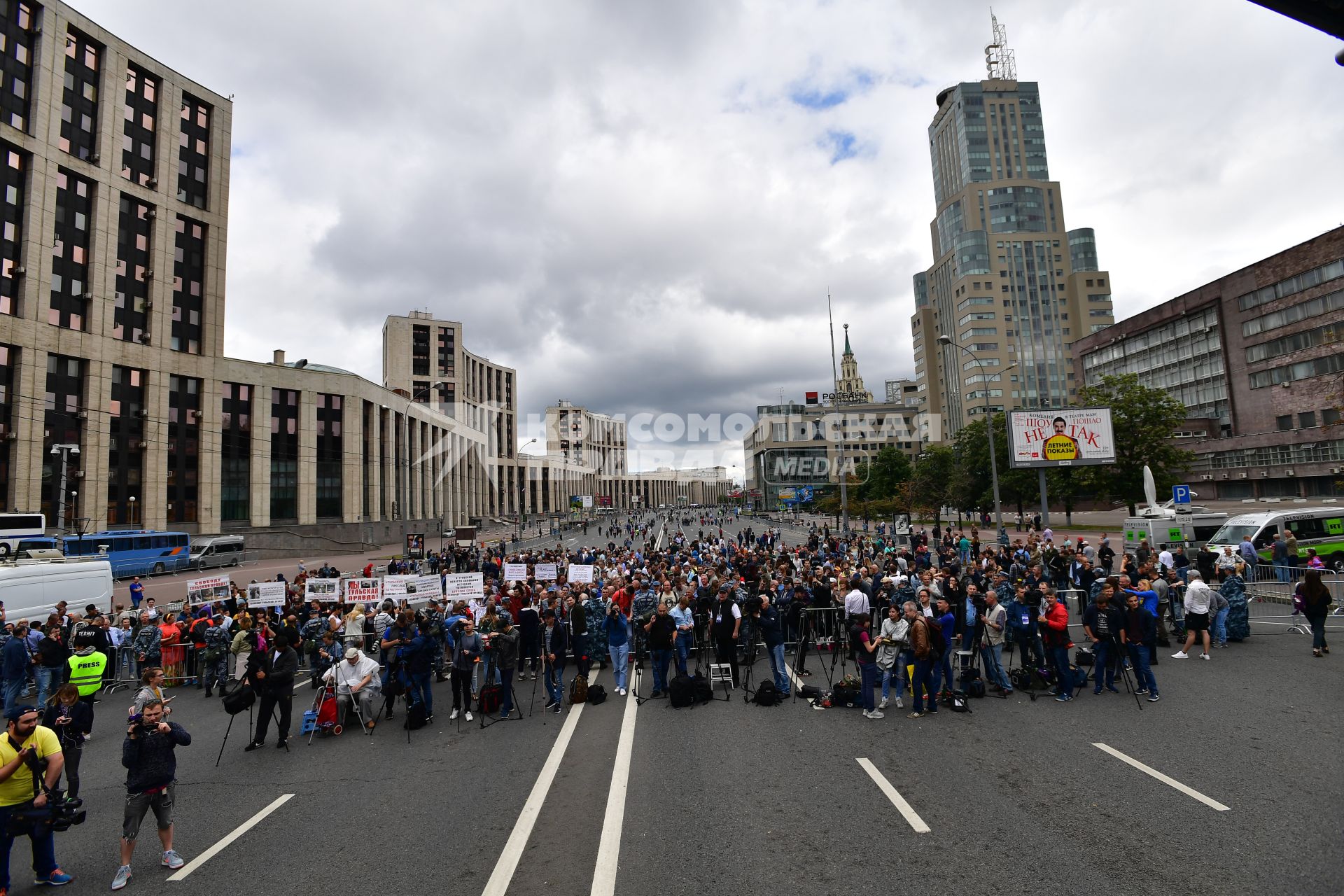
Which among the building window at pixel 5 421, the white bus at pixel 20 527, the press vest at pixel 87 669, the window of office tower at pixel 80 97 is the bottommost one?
the press vest at pixel 87 669

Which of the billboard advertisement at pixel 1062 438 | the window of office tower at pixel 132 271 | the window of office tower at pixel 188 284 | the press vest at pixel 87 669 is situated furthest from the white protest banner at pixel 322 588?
the window of office tower at pixel 188 284

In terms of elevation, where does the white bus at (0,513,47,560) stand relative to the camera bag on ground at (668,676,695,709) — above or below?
above

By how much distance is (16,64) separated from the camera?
43.5 metres

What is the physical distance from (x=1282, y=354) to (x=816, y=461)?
100237mm

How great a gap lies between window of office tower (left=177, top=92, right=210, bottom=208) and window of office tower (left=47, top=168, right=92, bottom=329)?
306 inches

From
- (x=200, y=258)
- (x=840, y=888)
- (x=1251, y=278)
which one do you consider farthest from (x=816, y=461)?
(x=840, y=888)

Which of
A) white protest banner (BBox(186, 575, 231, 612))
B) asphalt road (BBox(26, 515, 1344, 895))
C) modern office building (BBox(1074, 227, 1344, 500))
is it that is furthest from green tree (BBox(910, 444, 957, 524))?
white protest banner (BBox(186, 575, 231, 612))

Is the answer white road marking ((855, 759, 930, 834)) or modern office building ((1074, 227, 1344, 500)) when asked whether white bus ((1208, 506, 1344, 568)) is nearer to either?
white road marking ((855, 759, 930, 834))

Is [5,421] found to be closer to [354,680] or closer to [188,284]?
[188,284]

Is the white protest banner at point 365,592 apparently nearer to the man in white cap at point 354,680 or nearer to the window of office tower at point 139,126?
the man in white cap at point 354,680

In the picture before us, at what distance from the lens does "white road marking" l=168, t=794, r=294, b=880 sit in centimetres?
573

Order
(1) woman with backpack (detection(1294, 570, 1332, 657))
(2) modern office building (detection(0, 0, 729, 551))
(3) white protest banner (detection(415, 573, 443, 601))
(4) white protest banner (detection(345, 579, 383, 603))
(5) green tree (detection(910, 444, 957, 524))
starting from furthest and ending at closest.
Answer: (5) green tree (detection(910, 444, 957, 524))
(2) modern office building (detection(0, 0, 729, 551))
(3) white protest banner (detection(415, 573, 443, 601))
(4) white protest banner (detection(345, 579, 383, 603))
(1) woman with backpack (detection(1294, 570, 1332, 657))

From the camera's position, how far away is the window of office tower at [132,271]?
1900 inches

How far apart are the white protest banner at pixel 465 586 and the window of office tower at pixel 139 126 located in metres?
55.4
